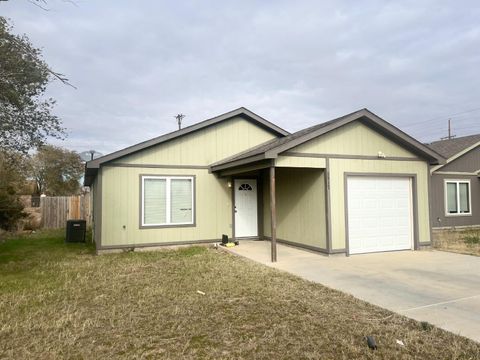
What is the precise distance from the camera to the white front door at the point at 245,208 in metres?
11.8

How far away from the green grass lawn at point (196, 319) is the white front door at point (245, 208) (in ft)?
14.4

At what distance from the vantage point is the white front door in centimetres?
1179

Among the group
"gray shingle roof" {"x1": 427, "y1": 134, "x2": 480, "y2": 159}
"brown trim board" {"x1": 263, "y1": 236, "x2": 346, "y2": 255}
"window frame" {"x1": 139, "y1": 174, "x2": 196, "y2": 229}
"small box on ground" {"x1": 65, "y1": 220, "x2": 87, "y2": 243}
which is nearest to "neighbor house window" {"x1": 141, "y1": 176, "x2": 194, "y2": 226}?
"window frame" {"x1": 139, "y1": 174, "x2": 196, "y2": 229}

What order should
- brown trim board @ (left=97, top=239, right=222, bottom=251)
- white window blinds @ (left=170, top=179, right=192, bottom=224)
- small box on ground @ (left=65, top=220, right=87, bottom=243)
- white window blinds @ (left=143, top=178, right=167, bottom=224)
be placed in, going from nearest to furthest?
1. brown trim board @ (left=97, top=239, right=222, bottom=251)
2. white window blinds @ (left=143, top=178, right=167, bottom=224)
3. white window blinds @ (left=170, top=179, right=192, bottom=224)
4. small box on ground @ (left=65, top=220, right=87, bottom=243)

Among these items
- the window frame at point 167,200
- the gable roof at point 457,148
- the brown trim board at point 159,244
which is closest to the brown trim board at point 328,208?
the brown trim board at point 159,244

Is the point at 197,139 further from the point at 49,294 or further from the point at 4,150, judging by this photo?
the point at 49,294

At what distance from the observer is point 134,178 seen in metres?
10.2

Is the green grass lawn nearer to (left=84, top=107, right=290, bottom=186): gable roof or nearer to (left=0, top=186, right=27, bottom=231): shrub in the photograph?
(left=84, top=107, right=290, bottom=186): gable roof

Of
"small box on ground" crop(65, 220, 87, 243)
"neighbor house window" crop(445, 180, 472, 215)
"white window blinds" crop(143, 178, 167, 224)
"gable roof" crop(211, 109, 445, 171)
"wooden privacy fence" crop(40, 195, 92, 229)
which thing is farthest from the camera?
"wooden privacy fence" crop(40, 195, 92, 229)

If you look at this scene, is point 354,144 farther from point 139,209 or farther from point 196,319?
point 196,319

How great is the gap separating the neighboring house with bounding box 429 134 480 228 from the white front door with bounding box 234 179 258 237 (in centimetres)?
860

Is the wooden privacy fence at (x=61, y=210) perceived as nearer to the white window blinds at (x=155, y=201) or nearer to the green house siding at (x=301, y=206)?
the white window blinds at (x=155, y=201)

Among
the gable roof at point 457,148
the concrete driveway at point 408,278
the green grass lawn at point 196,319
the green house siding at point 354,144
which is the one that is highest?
the gable roof at point 457,148

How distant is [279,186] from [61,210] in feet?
41.7
